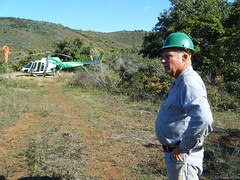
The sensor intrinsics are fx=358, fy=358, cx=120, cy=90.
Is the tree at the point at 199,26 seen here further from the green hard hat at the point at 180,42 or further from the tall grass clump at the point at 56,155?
the green hard hat at the point at 180,42

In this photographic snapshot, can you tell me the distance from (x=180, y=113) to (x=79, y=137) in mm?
5273

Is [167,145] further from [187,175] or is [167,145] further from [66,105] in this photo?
[66,105]

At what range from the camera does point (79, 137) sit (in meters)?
7.60

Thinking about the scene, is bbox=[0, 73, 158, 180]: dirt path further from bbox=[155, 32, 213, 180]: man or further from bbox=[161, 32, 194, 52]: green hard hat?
bbox=[161, 32, 194, 52]: green hard hat

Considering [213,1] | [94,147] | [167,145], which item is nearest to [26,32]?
[213,1]

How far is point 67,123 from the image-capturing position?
894 cm

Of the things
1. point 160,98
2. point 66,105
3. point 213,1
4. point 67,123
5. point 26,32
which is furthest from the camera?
point 26,32

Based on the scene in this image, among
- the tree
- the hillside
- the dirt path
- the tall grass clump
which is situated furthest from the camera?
the hillside

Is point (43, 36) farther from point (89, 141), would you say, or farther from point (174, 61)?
point (174, 61)

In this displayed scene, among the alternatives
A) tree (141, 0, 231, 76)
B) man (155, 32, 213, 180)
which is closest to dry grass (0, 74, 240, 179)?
man (155, 32, 213, 180)

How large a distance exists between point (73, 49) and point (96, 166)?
24409 mm

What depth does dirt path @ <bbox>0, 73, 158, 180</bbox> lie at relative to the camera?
574 centimetres

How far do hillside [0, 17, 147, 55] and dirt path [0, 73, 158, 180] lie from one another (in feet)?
123

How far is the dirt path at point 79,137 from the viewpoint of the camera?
5742 mm
